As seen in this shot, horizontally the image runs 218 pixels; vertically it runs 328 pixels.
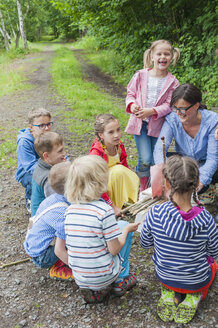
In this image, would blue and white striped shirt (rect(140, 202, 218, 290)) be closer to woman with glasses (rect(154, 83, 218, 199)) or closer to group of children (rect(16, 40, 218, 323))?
group of children (rect(16, 40, 218, 323))

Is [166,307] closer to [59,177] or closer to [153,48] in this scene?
[59,177]

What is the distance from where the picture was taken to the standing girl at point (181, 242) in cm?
195

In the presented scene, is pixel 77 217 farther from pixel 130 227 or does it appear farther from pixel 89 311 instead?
pixel 89 311

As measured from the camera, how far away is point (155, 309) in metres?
2.32

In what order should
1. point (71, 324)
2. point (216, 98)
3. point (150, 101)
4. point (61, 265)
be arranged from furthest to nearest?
point (216, 98)
point (150, 101)
point (61, 265)
point (71, 324)

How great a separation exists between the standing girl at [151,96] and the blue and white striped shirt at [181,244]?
1781mm

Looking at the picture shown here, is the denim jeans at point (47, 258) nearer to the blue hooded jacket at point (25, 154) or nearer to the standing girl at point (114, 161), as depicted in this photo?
the standing girl at point (114, 161)

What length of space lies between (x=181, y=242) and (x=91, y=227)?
63cm

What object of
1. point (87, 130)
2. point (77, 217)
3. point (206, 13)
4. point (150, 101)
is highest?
point (206, 13)

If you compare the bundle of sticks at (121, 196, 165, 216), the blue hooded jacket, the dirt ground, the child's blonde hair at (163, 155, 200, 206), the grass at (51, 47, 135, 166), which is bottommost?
the grass at (51, 47, 135, 166)

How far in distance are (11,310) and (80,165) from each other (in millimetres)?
1456

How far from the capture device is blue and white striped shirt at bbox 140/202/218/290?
1.96 metres

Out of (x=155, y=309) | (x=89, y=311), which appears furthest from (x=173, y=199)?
(x=89, y=311)

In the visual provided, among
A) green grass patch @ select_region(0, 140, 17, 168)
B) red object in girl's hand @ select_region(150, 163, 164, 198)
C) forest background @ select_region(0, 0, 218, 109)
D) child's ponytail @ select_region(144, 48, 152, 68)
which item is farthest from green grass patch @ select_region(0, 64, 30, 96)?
red object in girl's hand @ select_region(150, 163, 164, 198)
